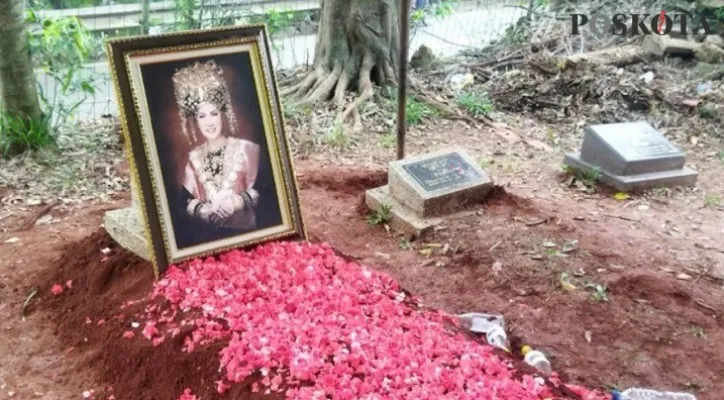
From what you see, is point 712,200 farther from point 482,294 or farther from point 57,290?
point 57,290

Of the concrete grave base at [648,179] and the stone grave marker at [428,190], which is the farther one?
the concrete grave base at [648,179]

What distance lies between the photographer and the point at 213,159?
10.8 feet

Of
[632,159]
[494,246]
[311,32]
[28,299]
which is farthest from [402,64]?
[311,32]

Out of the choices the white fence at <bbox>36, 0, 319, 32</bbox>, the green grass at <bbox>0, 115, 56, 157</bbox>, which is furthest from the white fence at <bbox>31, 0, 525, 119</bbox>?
the green grass at <bbox>0, 115, 56, 157</bbox>

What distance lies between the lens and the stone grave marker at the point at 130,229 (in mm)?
3379

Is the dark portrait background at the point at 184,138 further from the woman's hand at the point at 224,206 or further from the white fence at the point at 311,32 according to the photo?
the white fence at the point at 311,32

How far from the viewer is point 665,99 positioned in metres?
6.93

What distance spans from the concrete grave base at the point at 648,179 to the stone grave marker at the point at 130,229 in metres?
3.40

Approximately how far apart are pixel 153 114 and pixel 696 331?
2.77m

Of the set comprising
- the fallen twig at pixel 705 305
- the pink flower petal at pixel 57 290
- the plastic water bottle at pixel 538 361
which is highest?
the pink flower petal at pixel 57 290

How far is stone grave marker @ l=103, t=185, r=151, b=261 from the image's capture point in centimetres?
338

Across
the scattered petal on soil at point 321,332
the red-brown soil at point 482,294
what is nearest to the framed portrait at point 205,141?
the scattered petal on soil at point 321,332

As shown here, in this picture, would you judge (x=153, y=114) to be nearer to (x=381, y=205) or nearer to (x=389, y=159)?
(x=381, y=205)

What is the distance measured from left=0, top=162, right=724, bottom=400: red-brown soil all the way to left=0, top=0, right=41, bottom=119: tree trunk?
897 millimetres
